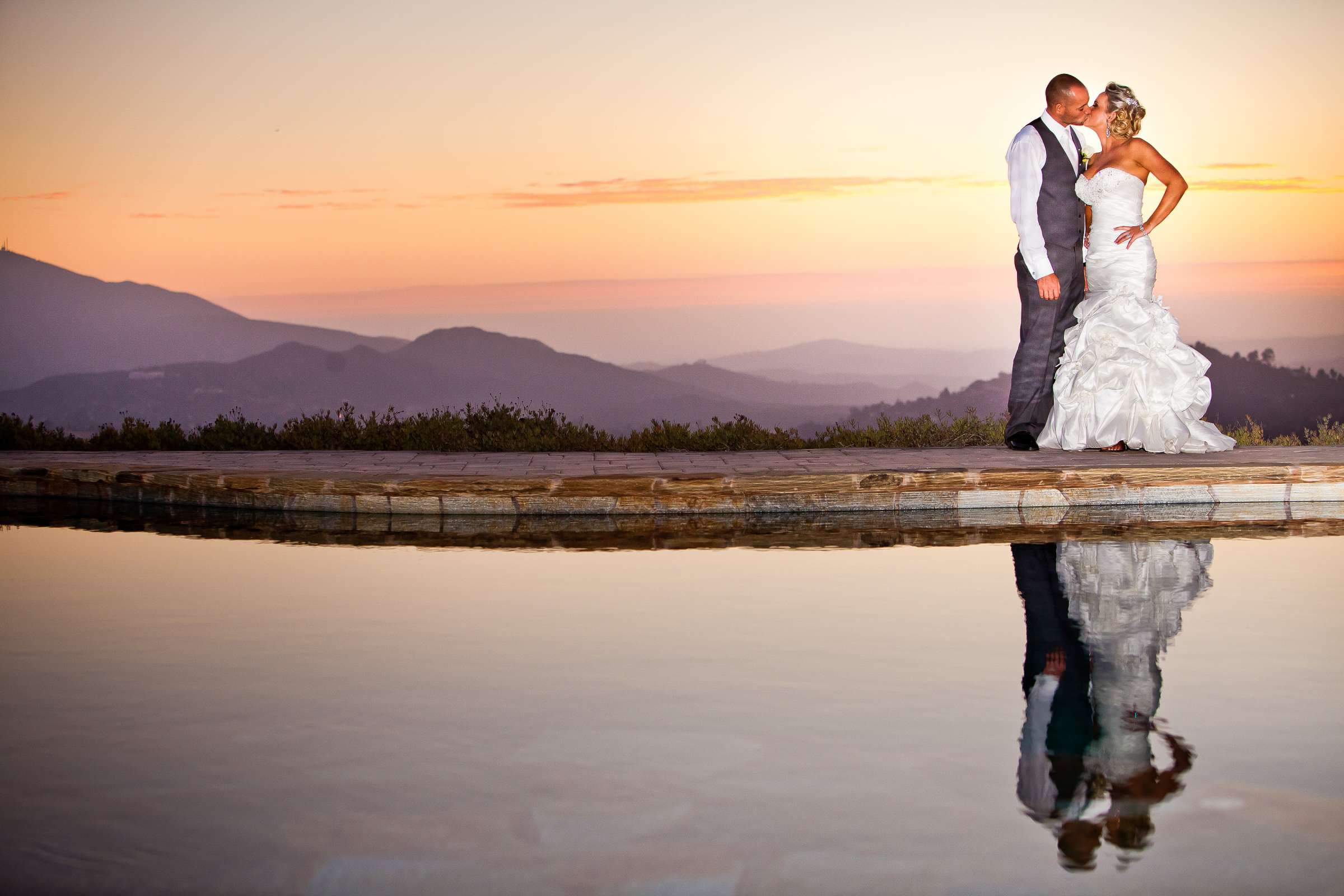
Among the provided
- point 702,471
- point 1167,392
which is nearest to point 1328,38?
point 1167,392

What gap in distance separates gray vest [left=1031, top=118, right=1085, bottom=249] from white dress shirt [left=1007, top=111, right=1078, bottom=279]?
4 centimetres

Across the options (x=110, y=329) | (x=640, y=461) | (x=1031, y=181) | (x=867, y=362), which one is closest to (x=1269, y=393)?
(x=867, y=362)

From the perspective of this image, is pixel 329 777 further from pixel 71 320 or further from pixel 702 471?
pixel 71 320

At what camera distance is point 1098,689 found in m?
3.81

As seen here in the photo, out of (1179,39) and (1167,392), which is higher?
(1179,39)

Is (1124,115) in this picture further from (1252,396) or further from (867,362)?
(867,362)

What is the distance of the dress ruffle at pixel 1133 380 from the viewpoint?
9.57 metres

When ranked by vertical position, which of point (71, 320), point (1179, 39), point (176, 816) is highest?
point (1179, 39)

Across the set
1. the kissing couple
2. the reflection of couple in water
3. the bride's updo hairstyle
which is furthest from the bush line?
the reflection of couple in water

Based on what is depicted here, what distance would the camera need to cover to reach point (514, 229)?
57.1 ft

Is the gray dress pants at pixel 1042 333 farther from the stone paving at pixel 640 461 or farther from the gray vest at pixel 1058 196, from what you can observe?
the stone paving at pixel 640 461

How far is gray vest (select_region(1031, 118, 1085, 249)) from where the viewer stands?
381 inches

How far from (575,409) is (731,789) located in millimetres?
9517

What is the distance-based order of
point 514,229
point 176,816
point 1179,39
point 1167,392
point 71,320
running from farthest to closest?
1. point 71,320
2. point 514,229
3. point 1179,39
4. point 1167,392
5. point 176,816
